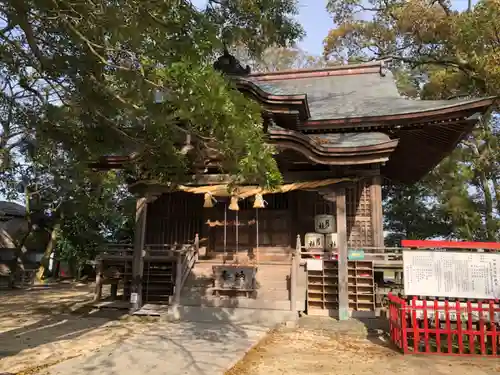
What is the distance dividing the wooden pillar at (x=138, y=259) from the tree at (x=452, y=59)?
11314mm

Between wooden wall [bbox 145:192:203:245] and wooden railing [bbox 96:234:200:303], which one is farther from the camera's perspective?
wooden wall [bbox 145:192:203:245]

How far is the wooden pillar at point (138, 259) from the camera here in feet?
35.5

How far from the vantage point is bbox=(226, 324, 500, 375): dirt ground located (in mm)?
6113

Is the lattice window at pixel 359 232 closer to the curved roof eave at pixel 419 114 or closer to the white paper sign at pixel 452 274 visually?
the curved roof eave at pixel 419 114

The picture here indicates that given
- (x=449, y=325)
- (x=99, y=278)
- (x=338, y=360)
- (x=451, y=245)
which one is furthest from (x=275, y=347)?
(x=99, y=278)

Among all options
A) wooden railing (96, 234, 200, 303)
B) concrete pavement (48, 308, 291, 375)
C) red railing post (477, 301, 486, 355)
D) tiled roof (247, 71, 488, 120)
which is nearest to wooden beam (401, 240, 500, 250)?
red railing post (477, 301, 486, 355)

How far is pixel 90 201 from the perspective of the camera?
22344 mm

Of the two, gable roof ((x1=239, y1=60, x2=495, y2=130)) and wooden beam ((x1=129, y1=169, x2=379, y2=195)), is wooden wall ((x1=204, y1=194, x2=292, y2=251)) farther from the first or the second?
gable roof ((x1=239, y1=60, x2=495, y2=130))

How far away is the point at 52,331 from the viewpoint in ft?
29.0

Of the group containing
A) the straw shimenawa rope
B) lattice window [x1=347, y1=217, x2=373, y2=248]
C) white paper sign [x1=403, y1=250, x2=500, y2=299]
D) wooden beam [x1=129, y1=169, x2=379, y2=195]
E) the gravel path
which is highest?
wooden beam [x1=129, y1=169, x2=379, y2=195]

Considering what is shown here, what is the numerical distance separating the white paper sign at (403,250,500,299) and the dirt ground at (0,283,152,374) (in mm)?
5508

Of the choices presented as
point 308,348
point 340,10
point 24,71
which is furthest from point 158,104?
point 340,10

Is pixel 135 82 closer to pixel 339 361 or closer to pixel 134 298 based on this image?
pixel 339 361

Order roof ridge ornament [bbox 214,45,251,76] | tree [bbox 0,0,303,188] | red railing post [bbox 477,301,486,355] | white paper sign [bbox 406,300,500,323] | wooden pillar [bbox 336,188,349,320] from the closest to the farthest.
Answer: tree [bbox 0,0,303,188] < red railing post [bbox 477,301,486,355] < white paper sign [bbox 406,300,500,323] < wooden pillar [bbox 336,188,349,320] < roof ridge ornament [bbox 214,45,251,76]
